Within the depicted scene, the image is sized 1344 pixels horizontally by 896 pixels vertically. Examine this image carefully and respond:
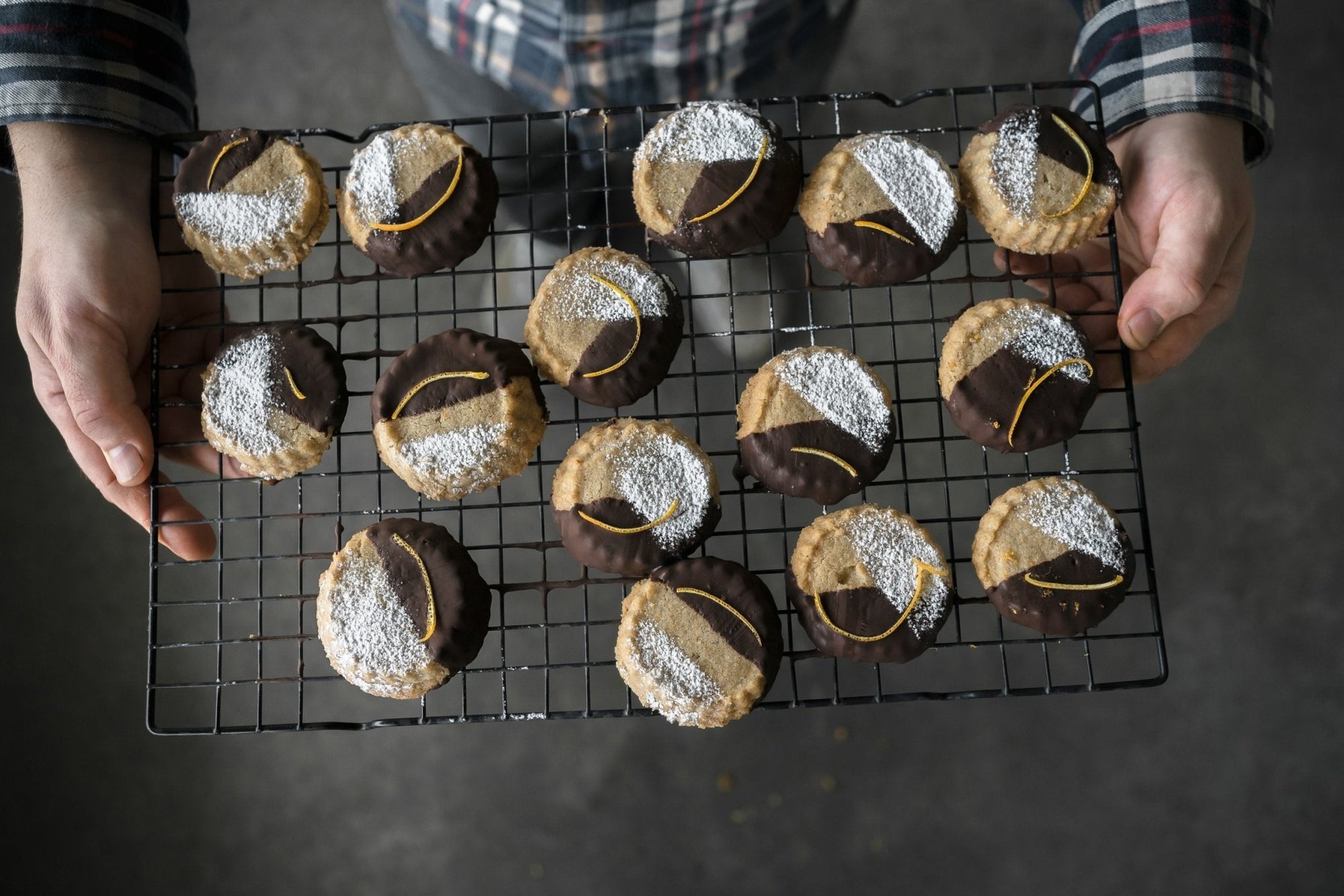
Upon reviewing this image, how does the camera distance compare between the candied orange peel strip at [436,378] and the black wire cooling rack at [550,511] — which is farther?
the black wire cooling rack at [550,511]

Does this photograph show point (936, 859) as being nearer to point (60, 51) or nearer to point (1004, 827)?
point (1004, 827)

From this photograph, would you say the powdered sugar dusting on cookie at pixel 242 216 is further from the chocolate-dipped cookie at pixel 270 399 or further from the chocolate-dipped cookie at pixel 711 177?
the chocolate-dipped cookie at pixel 711 177

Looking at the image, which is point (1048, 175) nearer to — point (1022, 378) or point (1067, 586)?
point (1022, 378)

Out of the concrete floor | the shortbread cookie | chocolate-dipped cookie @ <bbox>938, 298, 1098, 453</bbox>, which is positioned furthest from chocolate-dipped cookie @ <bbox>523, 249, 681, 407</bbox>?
the concrete floor

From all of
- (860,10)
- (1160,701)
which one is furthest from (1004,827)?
(860,10)

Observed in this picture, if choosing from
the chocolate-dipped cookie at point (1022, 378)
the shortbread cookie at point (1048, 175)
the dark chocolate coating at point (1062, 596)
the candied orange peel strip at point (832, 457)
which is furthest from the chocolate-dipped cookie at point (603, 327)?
the dark chocolate coating at point (1062, 596)
